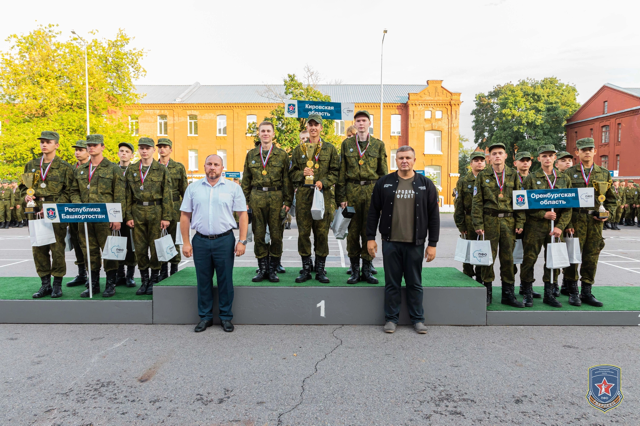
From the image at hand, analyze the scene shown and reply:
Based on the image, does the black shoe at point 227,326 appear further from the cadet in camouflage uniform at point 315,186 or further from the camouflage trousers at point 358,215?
the camouflage trousers at point 358,215

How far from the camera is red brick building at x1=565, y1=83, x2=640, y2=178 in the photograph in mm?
42219

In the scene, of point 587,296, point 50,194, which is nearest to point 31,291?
point 50,194

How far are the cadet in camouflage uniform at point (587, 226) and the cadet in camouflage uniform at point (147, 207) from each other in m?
5.97

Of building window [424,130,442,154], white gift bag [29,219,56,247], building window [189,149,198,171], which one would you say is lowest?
white gift bag [29,219,56,247]

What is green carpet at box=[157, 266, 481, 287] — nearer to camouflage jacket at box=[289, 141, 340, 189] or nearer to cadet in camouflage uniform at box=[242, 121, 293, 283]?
cadet in camouflage uniform at box=[242, 121, 293, 283]

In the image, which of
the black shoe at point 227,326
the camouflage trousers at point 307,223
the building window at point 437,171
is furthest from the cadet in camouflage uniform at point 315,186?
the building window at point 437,171

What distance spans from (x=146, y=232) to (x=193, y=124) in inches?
1613

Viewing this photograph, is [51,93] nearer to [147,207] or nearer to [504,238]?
[147,207]

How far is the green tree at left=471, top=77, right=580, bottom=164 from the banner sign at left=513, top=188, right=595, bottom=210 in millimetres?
47220

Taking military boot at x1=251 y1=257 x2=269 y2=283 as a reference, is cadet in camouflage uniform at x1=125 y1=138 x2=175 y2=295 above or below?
above

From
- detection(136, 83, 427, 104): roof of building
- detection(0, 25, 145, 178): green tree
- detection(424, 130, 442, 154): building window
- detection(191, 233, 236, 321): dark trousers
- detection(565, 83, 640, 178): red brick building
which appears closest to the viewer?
detection(191, 233, 236, 321): dark trousers

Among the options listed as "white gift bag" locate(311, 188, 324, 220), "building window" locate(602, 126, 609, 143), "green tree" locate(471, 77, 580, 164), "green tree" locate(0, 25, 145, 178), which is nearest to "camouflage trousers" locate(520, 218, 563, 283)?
"white gift bag" locate(311, 188, 324, 220)

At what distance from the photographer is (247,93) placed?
46.3 metres

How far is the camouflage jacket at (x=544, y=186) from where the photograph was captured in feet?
19.4
